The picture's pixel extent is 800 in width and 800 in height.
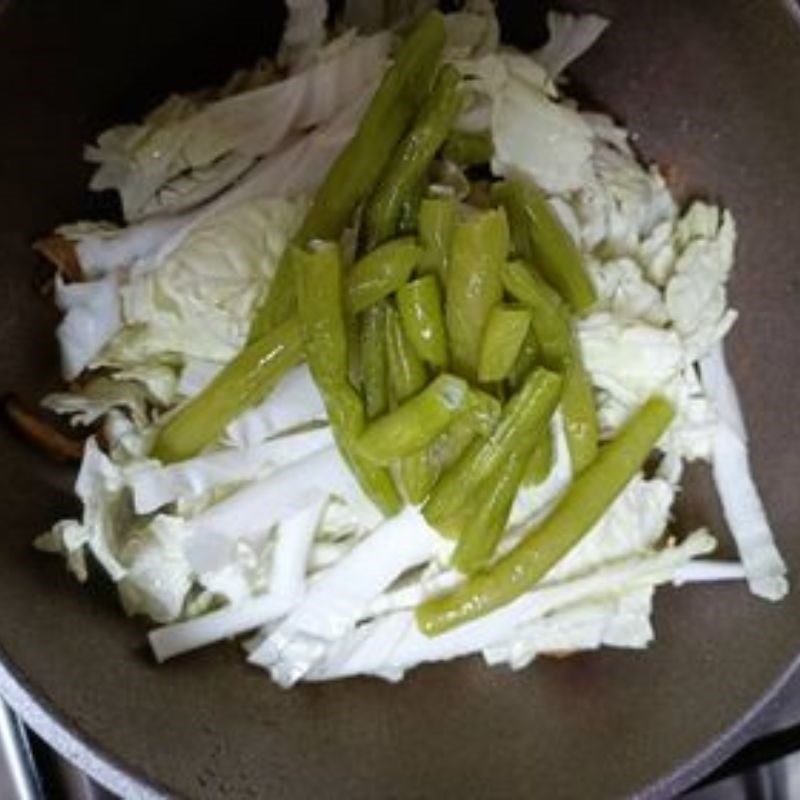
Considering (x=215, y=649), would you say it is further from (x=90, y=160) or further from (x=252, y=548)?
(x=90, y=160)

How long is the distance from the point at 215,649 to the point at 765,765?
0.50 meters

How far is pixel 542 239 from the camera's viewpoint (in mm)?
1276

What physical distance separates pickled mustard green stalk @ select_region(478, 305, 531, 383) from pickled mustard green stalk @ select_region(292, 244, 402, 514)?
10 centimetres

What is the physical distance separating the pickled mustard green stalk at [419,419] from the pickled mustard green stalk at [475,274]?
0.04 metres

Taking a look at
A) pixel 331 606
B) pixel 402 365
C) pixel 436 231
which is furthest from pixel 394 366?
pixel 331 606

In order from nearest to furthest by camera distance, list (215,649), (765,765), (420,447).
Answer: (420,447)
(215,649)
(765,765)

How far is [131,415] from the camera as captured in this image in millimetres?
1313

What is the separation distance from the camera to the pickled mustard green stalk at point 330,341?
120 cm

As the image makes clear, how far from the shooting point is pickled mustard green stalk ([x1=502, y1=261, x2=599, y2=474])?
1.23m

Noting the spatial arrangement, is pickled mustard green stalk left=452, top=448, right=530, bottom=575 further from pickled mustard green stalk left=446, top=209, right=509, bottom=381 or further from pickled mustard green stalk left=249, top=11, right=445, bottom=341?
pickled mustard green stalk left=249, top=11, right=445, bottom=341

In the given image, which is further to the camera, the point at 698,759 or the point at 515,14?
the point at 515,14

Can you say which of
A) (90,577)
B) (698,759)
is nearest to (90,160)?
(90,577)

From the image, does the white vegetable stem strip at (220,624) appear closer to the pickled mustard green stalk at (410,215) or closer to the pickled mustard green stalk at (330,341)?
the pickled mustard green stalk at (330,341)

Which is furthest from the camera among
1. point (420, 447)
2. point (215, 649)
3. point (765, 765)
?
point (765, 765)
